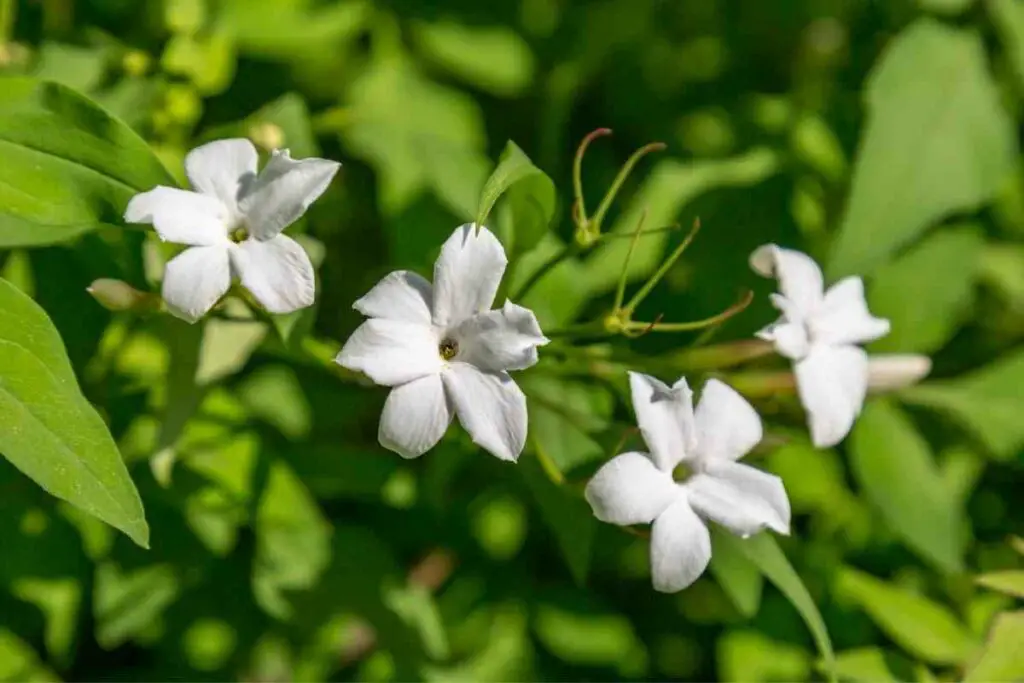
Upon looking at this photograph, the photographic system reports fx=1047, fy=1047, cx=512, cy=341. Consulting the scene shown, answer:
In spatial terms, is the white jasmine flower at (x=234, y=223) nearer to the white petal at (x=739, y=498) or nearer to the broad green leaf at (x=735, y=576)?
the white petal at (x=739, y=498)

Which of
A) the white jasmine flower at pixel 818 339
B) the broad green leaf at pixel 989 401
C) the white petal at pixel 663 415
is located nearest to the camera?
the white petal at pixel 663 415

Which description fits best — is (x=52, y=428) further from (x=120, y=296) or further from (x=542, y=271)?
(x=542, y=271)

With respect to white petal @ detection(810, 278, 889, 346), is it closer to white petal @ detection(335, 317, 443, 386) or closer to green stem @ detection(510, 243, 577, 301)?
green stem @ detection(510, 243, 577, 301)

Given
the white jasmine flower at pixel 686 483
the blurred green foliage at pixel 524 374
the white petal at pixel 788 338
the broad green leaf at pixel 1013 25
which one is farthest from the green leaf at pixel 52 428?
the broad green leaf at pixel 1013 25

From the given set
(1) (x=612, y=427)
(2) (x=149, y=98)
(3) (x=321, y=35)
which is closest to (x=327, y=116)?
(3) (x=321, y=35)

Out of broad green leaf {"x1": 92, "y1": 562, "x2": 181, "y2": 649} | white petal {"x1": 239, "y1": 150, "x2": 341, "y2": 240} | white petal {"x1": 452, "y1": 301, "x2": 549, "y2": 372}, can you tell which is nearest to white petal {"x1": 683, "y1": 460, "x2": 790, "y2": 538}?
white petal {"x1": 452, "y1": 301, "x2": 549, "y2": 372}

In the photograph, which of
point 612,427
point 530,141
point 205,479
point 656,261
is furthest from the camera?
point 530,141

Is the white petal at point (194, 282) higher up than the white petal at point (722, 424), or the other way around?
the white petal at point (194, 282)

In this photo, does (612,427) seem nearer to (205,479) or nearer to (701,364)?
(701,364)
